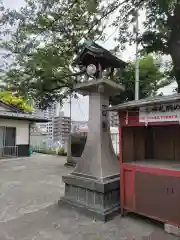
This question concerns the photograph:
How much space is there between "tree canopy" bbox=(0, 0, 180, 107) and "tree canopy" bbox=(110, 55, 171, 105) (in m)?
2.55

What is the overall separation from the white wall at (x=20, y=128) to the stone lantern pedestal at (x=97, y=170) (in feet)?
31.1

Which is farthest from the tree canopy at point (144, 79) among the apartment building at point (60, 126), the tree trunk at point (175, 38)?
the apartment building at point (60, 126)

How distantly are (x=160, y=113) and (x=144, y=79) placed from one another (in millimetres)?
7600

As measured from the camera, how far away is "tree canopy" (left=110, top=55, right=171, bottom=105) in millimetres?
10289

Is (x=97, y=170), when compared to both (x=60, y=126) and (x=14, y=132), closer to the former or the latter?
(x=14, y=132)

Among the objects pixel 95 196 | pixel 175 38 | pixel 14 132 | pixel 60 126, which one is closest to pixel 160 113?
pixel 95 196

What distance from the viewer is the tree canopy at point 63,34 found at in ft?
18.1

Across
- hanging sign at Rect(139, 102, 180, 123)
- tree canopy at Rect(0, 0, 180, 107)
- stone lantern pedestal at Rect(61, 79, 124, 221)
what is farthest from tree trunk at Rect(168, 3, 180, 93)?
hanging sign at Rect(139, 102, 180, 123)

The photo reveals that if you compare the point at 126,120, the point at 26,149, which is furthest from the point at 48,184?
the point at 26,149

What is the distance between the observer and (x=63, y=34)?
8.16 meters

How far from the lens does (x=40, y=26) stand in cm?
675

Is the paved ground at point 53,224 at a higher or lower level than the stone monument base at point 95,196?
lower

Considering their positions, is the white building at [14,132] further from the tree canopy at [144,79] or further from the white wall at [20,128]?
the tree canopy at [144,79]

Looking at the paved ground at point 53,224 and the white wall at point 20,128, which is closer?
the paved ground at point 53,224
